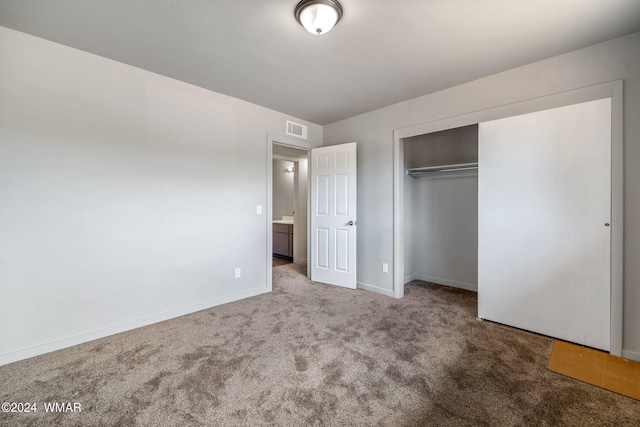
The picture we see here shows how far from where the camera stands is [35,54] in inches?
83.4

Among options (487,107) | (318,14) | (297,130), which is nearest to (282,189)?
(297,130)

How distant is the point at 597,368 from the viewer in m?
1.95

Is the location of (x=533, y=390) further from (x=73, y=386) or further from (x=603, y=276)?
→ (x=73, y=386)

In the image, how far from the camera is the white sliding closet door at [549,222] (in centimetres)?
218

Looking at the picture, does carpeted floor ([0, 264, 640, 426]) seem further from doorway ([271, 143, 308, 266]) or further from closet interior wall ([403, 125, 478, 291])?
doorway ([271, 143, 308, 266])

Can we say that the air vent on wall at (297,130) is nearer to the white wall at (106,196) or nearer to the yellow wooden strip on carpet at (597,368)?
the white wall at (106,196)

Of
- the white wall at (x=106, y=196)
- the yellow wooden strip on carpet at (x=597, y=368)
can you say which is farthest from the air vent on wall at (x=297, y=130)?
the yellow wooden strip on carpet at (x=597, y=368)

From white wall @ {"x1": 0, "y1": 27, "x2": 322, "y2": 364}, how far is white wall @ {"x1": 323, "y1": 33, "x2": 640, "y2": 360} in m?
1.71

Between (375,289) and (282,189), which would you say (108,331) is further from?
(282,189)

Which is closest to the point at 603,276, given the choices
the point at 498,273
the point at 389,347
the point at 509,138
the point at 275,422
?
the point at 498,273

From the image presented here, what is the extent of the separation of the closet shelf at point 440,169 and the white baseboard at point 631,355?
2.20m

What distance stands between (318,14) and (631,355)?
3414 millimetres

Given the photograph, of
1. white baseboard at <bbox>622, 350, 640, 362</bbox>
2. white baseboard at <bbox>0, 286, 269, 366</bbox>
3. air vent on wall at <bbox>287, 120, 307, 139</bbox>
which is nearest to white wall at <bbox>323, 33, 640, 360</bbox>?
white baseboard at <bbox>622, 350, 640, 362</bbox>

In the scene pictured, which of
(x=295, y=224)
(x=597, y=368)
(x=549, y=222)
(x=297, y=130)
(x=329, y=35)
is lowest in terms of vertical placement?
(x=597, y=368)
